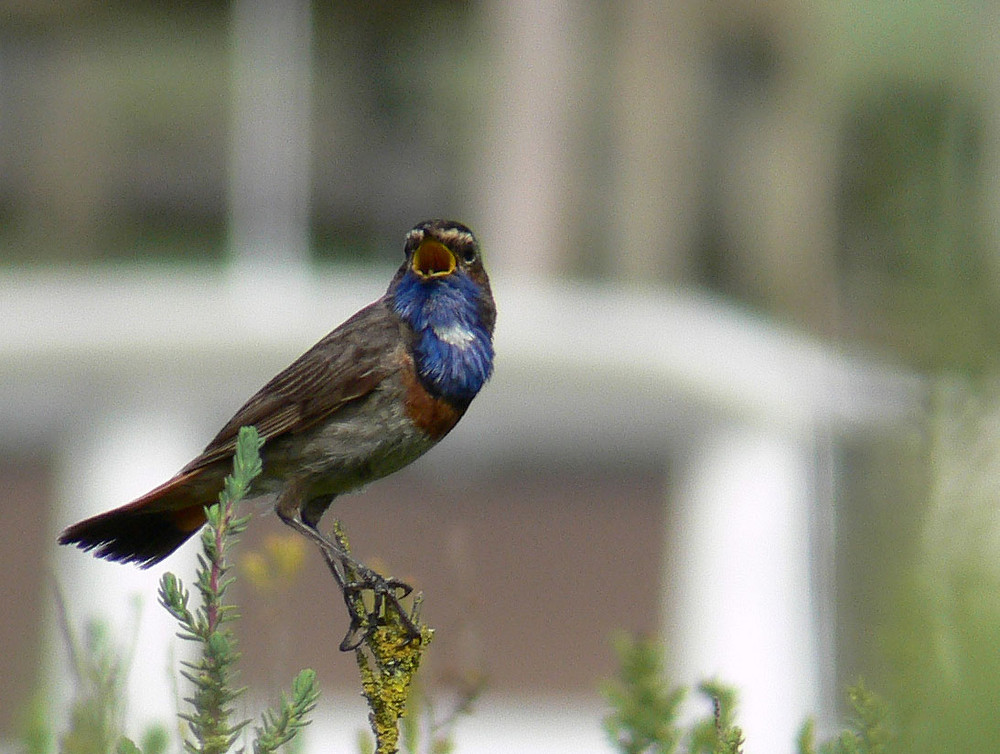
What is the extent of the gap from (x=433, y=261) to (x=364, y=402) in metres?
0.31

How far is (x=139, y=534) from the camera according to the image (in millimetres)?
2955

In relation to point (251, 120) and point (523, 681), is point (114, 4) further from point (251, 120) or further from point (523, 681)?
point (523, 681)

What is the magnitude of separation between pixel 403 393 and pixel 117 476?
866 cm

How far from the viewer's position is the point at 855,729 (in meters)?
1.85

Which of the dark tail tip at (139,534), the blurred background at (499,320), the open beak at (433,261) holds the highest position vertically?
the blurred background at (499,320)

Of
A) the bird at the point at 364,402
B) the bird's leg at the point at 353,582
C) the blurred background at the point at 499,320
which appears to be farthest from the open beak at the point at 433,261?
the blurred background at the point at 499,320

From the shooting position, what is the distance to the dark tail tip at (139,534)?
2816 mm

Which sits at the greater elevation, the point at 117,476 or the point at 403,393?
the point at 117,476

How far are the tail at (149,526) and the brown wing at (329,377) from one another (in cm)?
18

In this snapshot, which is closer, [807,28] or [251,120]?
[251,120]

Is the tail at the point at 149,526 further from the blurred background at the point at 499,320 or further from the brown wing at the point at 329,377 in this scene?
the blurred background at the point at 499,320

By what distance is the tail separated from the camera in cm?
282

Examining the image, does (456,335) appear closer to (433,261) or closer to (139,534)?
(433,261)

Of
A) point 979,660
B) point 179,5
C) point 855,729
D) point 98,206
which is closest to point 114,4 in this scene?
point 179,5
